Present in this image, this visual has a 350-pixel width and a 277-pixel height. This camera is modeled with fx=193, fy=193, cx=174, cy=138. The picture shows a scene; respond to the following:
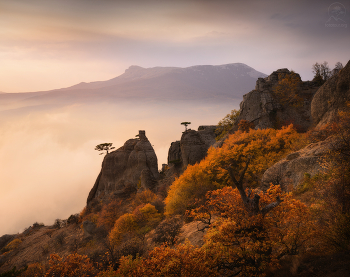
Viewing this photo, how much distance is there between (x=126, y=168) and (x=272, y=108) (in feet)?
157

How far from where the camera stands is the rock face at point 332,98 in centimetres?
2765

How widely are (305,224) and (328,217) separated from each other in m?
1.48

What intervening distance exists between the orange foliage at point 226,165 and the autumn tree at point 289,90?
2163 cm

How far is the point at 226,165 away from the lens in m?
31.4

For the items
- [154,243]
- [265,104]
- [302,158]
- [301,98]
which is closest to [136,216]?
[154,243]

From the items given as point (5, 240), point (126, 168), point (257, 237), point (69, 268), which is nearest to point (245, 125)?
point (126, 168)

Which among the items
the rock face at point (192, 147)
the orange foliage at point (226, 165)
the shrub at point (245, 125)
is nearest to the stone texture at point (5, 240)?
the rock face at point (192, 147)

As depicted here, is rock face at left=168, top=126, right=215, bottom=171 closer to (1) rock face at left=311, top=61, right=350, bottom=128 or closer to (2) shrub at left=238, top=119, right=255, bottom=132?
(2) shrub at left=238, top=119, right=255, bottom=132

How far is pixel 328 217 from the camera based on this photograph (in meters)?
12.8

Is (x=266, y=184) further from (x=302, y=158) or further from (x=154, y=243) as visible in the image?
(x=154, y=243)

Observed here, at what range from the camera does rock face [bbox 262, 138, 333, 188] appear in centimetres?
1964

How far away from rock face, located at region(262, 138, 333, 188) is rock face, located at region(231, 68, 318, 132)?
3085cm

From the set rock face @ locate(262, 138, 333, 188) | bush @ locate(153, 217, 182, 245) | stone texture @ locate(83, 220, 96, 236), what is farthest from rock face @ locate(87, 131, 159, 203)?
rock face @ locate(262, 138, 333, 188)

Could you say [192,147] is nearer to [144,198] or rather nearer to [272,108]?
[144,198]
